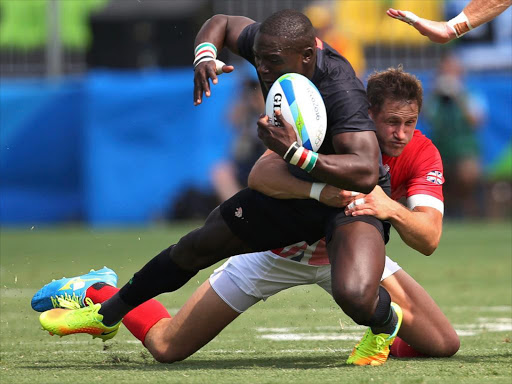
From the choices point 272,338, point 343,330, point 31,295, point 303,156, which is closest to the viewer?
point 303,156

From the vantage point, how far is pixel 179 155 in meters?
14.4

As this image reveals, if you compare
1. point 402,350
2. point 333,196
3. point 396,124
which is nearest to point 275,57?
point 333,196

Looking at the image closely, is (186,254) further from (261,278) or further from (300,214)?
(300,214)

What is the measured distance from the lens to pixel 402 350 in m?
5.70

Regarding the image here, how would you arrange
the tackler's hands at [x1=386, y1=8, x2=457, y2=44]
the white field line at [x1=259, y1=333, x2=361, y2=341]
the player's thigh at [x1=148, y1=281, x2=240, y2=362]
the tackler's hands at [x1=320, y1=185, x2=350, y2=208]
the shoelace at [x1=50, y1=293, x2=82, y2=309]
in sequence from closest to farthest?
1. the tackler's hands at [x1=320, y1=185, x2=350, y2=208]
2. the player's thigh at [x1=148, y1=281, x2=240, y2=362]
3. the tackler's hands at [x1=386, y1=8, x2=457, y2=44]
4. the shoelace at [x1=50, y1=293, x2=82, y2=309]
5. the white field line at [x1=259, y1=333, x2=361, y2=341]

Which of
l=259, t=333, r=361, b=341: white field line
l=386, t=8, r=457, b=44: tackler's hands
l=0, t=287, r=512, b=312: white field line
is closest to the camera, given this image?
l=386, t=8, r=457, b=44: tackler's hands

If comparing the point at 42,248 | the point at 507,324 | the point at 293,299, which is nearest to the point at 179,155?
the point at 42,248

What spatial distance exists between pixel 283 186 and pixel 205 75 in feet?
2.28

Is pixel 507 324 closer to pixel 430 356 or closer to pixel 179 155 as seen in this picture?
pixel 430 356

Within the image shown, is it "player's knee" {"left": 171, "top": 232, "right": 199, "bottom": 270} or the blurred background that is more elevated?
"player's knee" {"left": 171, "top": 232, "right": 199, "bottom": 270}

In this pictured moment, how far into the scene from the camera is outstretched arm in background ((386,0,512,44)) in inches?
225

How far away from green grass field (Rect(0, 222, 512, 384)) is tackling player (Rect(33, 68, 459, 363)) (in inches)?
5.7

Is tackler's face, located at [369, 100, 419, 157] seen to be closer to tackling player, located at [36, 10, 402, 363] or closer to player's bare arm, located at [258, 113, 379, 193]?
tackling player, located at [36, 10, 402, 363]

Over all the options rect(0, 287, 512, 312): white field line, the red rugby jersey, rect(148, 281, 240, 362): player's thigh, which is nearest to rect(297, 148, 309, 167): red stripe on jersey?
the red rugby jersey
